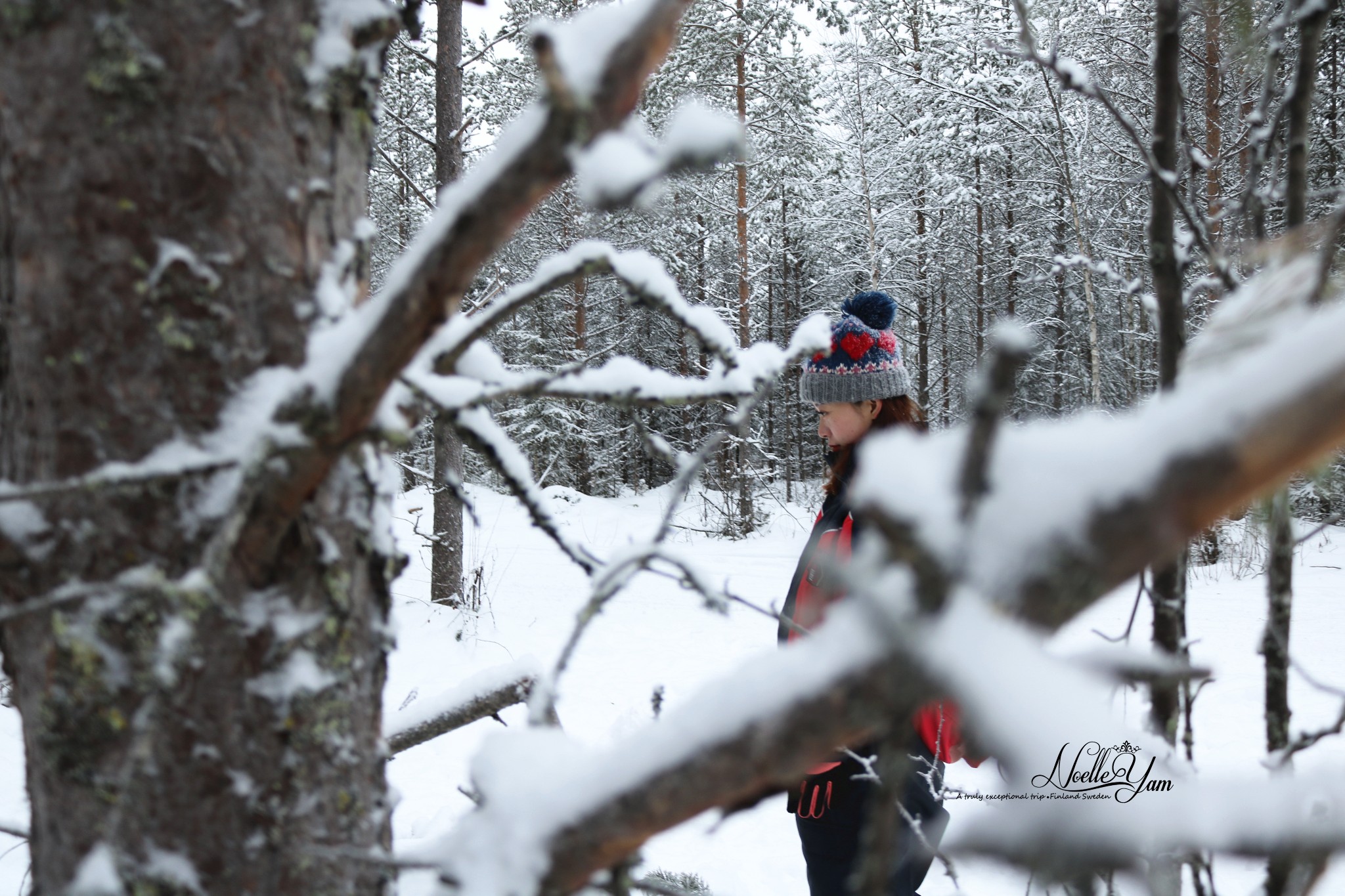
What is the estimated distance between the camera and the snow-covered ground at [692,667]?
291cm

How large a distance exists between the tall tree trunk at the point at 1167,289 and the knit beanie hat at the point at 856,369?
1527 millimetres

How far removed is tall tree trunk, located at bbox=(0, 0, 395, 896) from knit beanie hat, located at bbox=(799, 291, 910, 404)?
1989 mm

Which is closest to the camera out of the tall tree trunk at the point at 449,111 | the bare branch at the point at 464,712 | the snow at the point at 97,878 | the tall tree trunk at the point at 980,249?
the snow at the point at 97,878

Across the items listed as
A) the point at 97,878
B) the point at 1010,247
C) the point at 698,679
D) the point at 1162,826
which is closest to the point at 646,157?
the point at 1162,826

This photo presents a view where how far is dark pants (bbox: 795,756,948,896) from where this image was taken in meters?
2.12

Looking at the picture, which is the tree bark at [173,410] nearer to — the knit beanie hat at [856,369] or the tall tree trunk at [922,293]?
the knit beanie hat at [856,369]

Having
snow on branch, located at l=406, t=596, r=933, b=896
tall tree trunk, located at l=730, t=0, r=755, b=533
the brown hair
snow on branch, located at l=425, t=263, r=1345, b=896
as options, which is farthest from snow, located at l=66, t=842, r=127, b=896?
tall tree trunk, located at l=730, t=0, r=755, b=533

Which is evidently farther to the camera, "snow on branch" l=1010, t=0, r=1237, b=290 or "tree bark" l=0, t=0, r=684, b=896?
"snow on branch" l=1010, t=0, r=1237, b=290

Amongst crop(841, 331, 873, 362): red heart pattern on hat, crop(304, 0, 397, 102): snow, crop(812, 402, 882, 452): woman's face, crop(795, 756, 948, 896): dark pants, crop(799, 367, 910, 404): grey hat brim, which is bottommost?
crop(795, 756, 948, 896): dark pants

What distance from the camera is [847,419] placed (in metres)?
2.54

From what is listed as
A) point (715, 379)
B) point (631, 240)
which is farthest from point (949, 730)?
point (631, 240)

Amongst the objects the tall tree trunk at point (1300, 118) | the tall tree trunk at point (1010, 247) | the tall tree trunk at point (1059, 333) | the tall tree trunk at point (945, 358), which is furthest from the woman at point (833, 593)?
the tall tree trunk at point (945, 358)

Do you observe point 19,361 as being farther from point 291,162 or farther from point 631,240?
point 631,240
